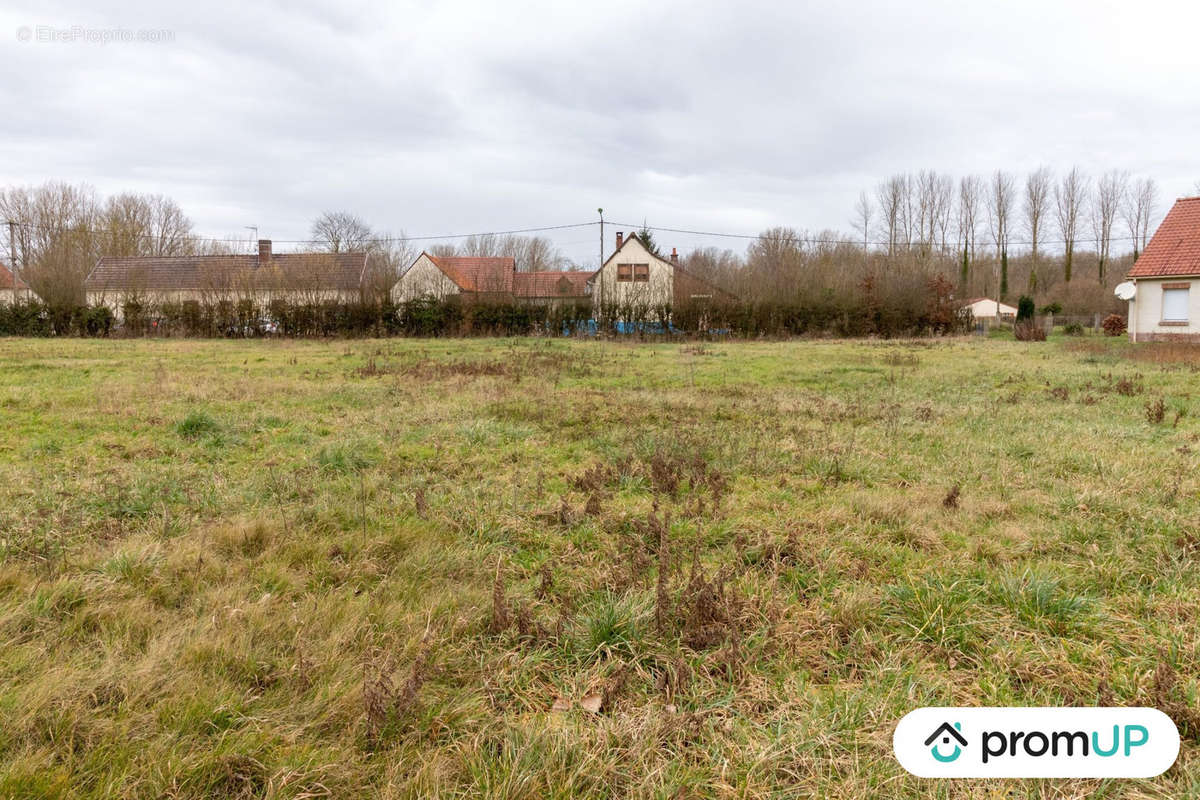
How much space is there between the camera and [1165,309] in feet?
80.1

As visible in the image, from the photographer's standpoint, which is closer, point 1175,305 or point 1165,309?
point 1175,305

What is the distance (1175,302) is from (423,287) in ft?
98.8

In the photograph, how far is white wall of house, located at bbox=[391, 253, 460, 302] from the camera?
28219 mm

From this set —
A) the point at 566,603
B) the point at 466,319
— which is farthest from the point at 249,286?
the point at 566,603

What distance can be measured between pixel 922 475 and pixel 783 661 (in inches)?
135

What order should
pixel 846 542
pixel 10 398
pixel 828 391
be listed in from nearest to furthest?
pixel 846 542, pixel 10 398, pixel 828 391

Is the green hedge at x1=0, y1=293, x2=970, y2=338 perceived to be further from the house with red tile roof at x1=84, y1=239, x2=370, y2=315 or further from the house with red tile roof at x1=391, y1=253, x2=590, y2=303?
the house with red tile roof at x1=391, y1=253, x2=590, y2=303

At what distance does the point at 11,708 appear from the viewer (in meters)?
2.01

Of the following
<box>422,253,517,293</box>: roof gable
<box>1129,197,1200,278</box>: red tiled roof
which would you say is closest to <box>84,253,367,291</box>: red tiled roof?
<box>422,253,517,293</box>: roof gable

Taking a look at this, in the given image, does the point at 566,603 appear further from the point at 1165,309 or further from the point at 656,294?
the point at 1165,309

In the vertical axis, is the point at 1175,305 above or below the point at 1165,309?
above

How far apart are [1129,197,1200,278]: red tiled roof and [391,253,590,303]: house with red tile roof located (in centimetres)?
2222

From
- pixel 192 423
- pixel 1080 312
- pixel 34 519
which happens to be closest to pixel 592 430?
pixel 192 423

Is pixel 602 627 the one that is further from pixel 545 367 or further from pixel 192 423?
pixel 545 367
